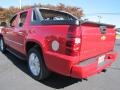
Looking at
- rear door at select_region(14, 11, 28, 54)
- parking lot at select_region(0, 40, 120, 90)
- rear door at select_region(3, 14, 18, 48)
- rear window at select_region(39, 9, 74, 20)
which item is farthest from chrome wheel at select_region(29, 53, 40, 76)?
rear door at select_region(3, 14, 18, 48)

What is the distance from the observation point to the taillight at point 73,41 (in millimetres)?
4219

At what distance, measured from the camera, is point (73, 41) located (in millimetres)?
4230

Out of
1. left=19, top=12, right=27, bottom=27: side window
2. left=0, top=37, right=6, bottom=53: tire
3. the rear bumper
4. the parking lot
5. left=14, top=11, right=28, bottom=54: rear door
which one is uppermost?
left=19, top=12, right=27, bottom=27: side window

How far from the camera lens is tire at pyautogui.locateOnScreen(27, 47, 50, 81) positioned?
5336 mm

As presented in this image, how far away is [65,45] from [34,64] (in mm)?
1691

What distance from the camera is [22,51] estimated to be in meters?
6.54

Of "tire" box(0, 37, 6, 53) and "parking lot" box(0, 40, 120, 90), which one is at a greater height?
"tire" box(0, 37, 6, 53)

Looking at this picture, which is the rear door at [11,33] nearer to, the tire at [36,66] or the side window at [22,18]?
the side window at [22,18]

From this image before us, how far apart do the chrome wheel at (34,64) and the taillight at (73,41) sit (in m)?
1.48

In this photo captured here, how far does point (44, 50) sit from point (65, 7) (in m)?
41.6

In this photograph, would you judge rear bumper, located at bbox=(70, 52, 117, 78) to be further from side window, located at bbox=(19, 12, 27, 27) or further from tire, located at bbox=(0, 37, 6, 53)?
tire, located at bbox=(0, 37, 6, 53)

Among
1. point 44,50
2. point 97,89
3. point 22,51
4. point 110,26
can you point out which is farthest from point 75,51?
point 22,51

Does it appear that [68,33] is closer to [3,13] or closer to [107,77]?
[107,77]

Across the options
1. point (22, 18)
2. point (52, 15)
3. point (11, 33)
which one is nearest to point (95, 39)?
point (52, 15)
